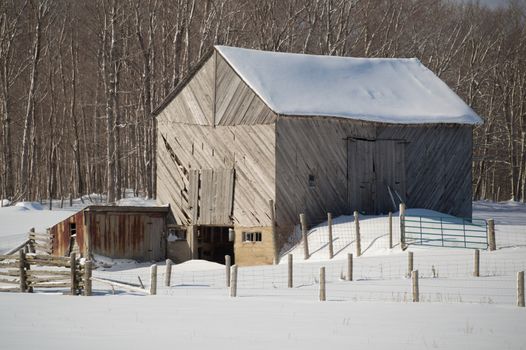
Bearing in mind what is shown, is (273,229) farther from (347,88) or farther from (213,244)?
(347,88)

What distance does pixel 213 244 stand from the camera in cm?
4081

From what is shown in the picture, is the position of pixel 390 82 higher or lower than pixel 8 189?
higher

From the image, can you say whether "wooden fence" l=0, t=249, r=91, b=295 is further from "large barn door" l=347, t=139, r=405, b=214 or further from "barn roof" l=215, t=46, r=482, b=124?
"large barn door" l=347, t=139, r=405, b=214

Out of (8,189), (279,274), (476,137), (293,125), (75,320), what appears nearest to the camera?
(75,320)

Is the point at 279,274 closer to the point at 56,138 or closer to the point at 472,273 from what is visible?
the point at 472,273

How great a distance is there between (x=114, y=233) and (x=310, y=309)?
18010 millimetres

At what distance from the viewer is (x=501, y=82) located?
222 feet

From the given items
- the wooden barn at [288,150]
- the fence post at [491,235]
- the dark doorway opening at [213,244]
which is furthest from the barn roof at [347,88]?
the fence post at [491,235]

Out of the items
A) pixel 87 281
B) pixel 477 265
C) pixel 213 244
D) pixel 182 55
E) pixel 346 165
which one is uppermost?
pixel 182 55

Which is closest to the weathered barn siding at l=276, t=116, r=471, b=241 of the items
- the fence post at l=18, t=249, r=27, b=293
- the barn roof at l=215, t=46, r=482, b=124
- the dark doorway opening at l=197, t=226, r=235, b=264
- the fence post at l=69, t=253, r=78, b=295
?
the barn roof at l=215, t=46, r=482, b=124

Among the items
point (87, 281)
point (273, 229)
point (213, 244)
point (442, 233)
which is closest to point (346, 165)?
point (273, 229)

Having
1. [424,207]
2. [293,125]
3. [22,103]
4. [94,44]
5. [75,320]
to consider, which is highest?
[94,44]

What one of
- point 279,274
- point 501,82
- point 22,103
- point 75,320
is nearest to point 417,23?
point 501,82

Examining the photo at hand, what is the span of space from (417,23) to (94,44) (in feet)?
72.6
